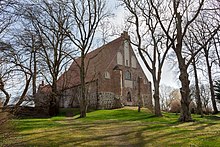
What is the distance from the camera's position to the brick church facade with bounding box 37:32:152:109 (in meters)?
36.7

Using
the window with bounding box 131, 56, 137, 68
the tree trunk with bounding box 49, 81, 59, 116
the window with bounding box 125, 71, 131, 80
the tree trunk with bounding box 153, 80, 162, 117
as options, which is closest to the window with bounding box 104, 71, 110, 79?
the window with bounding box 125, 71, 131, 80

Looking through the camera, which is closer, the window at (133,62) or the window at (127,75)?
the window at (127,75)

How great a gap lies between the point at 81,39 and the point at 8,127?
17240mm

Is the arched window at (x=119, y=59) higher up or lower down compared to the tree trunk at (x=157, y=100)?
higher up

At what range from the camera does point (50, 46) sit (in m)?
27.8

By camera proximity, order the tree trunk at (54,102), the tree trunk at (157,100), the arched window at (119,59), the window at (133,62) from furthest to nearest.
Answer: the window at (133,62) < the arched window at (119,59) < the tree trunk at (54,102) < the tree trunk at (157,100)

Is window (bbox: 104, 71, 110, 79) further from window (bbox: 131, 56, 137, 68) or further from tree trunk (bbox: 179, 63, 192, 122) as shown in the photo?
tree trunk (bbox: 179, 63, 192, 122)

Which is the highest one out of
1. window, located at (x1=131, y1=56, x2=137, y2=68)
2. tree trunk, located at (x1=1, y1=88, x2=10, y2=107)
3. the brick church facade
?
window, located at (x1=131, y1=56, x2=137, y2=68)

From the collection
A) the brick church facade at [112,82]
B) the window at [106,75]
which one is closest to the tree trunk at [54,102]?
the brick church facade at [112,82]

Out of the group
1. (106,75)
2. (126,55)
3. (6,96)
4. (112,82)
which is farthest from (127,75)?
(6,96)

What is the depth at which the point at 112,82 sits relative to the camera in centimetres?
3812

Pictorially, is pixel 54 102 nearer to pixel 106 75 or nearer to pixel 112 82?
pixel 106 75

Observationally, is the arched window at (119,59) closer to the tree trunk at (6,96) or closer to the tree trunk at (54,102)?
the tree trunk at (54,102)

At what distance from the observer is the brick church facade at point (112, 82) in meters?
36.7
